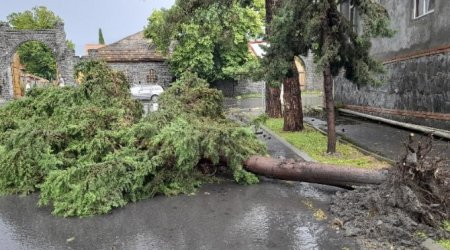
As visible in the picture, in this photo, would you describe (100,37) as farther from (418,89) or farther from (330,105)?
(330,105)

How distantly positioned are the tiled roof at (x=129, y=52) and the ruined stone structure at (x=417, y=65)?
996 inches

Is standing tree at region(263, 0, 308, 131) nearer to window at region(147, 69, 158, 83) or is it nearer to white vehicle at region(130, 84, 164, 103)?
white vehicle at region(130, 84, 164, 103)

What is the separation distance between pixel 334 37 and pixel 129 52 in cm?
3199

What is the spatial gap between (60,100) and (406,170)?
677 cm

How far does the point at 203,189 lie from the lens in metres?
7.23

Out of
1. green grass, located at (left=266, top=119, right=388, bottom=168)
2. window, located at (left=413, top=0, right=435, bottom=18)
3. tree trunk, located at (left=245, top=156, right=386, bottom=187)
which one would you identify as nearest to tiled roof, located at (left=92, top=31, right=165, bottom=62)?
window, located at (left=413, top=0, right=435, bottom=18)

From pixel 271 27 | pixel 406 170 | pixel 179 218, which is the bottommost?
pixel 179 218

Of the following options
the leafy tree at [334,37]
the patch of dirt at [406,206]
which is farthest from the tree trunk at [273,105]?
the patch of dirt at [406,206]

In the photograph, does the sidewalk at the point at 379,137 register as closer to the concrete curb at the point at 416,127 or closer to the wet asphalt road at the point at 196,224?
the concrete curb at the point at 416,127

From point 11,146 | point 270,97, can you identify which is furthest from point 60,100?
point 270,97

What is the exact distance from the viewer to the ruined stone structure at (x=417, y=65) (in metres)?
12.0

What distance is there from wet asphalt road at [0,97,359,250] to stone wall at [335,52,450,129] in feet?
18.8

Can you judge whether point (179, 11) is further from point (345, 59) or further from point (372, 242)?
point (372, 242)

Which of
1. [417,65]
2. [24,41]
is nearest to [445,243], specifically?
[417,65]
